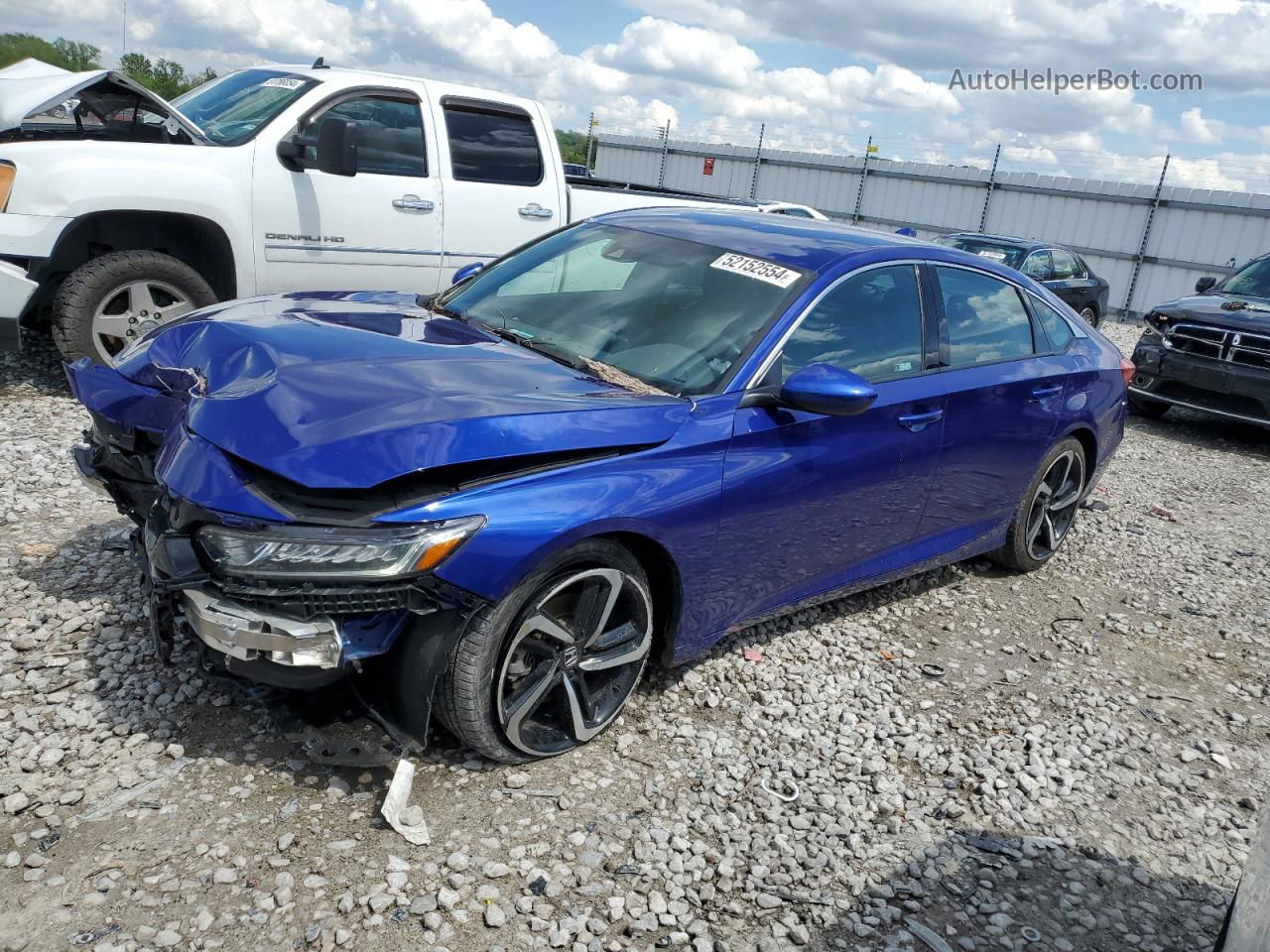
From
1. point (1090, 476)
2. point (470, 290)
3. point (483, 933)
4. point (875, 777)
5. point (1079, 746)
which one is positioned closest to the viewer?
point (483, 933)

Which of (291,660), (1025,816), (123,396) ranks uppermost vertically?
(123,396)

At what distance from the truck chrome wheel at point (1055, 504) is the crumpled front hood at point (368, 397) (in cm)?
283

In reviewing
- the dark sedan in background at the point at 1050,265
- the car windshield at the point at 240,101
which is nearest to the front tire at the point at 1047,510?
the car windshield at the point at 240,101

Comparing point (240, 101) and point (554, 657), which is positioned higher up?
point (240, 101)

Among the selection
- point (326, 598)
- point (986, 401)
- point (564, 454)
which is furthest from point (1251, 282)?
point (326, 598)

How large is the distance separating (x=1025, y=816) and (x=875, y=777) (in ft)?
1.67

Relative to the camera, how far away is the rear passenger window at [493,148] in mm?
7039

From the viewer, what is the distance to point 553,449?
9.49 feet

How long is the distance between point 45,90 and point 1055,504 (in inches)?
249

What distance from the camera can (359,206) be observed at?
6.59 m

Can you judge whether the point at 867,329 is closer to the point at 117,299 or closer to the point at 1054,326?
the point at 1054,326

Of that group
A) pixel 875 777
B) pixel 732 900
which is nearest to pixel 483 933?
pixel 732 900

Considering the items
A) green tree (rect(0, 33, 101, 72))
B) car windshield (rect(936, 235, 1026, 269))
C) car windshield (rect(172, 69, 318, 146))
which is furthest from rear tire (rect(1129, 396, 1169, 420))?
green tree (rect(0, 33, 101, 72))

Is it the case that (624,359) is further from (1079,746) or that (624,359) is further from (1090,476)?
(1090,476)
